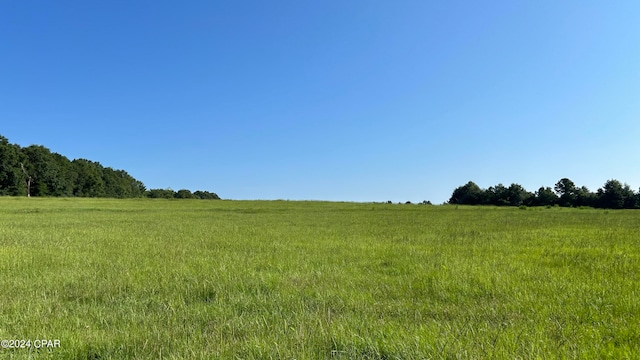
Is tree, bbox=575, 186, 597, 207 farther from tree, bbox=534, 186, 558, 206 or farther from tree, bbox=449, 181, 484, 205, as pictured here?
tree, bbox=449, 181, 484, 205

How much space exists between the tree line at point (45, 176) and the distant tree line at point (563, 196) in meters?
102

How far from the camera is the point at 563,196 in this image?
83.2m

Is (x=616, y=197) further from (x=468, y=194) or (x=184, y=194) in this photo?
(x=184, y=194)

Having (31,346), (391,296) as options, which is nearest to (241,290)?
(391,296)

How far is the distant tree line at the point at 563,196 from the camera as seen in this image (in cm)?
7306

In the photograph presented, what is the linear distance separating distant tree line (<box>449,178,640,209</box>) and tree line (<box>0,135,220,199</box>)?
101971mm

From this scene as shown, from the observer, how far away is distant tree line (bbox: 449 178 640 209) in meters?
73.1

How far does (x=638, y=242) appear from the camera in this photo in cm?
1192

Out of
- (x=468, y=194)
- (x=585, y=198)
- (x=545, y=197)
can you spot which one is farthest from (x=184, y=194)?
(x=585, y=198)

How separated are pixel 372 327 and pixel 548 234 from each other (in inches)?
562

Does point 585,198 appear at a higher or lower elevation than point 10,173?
lower

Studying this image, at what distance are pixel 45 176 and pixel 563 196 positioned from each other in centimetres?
13239

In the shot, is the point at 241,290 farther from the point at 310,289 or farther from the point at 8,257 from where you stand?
the point at 8,257

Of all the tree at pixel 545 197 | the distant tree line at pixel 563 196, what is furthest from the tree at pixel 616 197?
the tree at pixel 545 197
